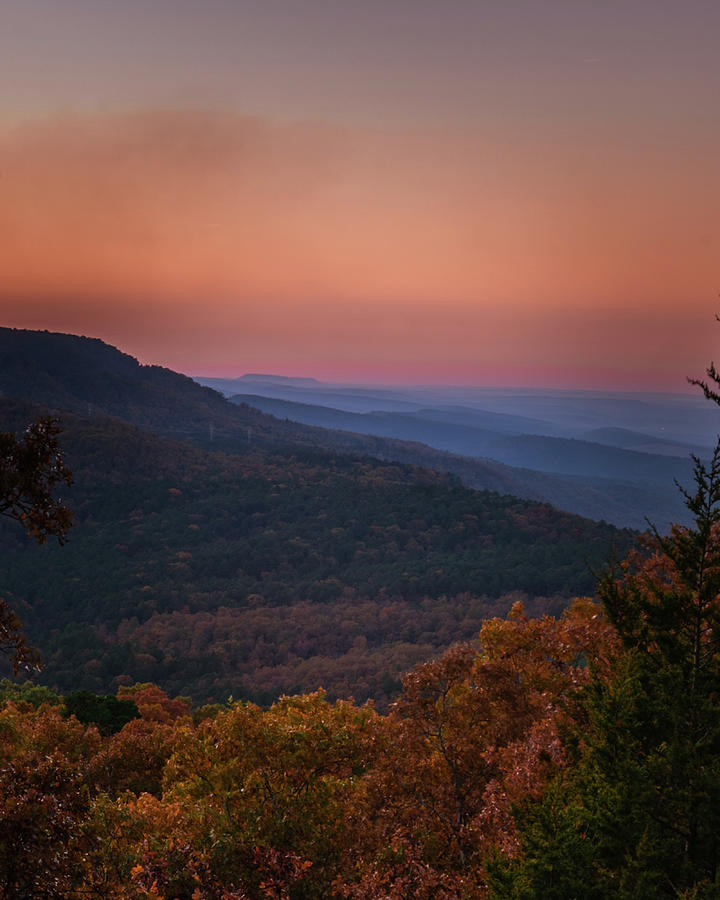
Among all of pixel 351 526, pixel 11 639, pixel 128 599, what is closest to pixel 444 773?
pixel 11 639

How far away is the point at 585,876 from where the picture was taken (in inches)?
358

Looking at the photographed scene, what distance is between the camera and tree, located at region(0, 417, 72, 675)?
790 centimetres

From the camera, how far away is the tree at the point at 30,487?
790cm

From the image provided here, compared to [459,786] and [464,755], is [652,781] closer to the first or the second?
[464,755]

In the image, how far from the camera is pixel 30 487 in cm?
808

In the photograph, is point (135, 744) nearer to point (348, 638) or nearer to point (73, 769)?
point (73, 769)

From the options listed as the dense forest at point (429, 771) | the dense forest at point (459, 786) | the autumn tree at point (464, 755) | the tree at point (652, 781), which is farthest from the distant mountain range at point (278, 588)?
the tree at point (652, 781)

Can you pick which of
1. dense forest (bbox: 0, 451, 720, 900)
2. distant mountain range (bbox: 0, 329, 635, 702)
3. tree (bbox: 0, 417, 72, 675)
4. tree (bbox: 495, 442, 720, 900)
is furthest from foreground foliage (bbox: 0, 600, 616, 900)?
distant mountain range (bbox: 0, 329, 635, 702)

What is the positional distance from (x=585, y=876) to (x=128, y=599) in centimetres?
14319

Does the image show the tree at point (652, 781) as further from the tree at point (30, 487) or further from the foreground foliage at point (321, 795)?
the tree at point (30, 487)

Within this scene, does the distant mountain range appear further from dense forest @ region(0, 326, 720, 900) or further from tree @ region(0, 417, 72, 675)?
tree @ region(0, 417, 72, 675)

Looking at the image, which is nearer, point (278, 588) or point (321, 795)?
point (321, 795)

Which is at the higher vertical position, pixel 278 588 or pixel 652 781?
pixel 652 781

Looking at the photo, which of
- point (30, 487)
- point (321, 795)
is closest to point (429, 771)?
point (321, 795)
